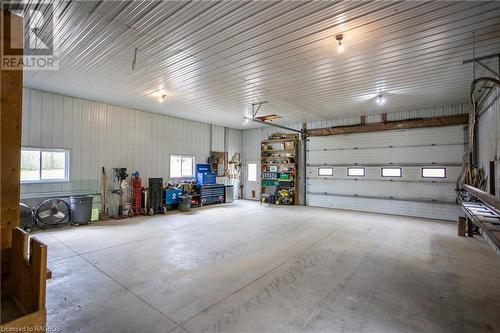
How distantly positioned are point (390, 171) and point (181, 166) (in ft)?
24.7

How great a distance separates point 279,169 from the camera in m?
10.5

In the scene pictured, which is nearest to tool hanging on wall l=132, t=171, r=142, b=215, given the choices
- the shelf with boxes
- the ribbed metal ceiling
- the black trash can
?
the black trash can

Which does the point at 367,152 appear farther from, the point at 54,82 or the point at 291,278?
the point at 54,82

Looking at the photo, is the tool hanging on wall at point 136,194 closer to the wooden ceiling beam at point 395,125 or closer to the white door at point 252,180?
the white door at point 252,180

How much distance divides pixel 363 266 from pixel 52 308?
4.03m

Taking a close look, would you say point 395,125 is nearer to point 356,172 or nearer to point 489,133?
point 356,172

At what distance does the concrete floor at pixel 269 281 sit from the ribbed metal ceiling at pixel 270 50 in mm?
3414

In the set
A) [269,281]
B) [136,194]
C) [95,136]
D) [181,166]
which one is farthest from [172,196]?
[269,281]

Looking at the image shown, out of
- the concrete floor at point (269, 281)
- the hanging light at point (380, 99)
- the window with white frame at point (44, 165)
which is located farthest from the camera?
the hanging light at point (380, 99)

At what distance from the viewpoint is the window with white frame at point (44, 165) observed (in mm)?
5879

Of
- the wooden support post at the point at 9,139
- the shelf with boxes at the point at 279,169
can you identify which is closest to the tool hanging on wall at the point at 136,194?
the shelf with boxes at the point at 279,169

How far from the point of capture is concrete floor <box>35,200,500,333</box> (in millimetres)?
2383

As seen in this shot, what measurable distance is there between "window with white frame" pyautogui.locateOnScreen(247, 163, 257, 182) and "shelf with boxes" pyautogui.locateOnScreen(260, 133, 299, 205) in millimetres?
825

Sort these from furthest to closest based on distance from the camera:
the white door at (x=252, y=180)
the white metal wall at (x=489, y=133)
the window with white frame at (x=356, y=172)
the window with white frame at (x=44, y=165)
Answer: the white door at (x=252, y=180)
the window with white frame at (x=356, y=172)
the window with white frame at (x=44, y=165)
the white metal wall at (x=489, y=133)
